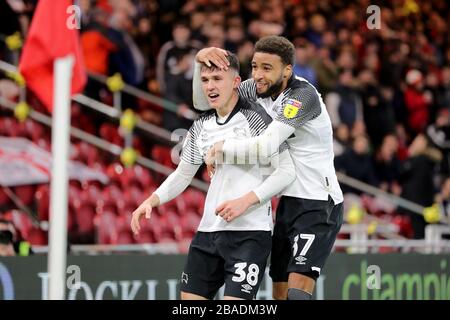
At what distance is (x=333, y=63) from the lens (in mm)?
16125

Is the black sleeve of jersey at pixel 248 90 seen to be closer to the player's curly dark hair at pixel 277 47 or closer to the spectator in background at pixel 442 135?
the player's curly dark hair at pixel 277 47

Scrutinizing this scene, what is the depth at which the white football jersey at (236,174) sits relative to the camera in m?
6.70

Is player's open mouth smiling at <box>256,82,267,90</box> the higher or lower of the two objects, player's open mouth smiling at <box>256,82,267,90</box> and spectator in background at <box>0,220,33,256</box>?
the higher

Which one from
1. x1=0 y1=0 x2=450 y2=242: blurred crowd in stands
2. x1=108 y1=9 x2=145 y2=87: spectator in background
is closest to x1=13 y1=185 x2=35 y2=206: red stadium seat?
x1=0 y1=0 x2=450 y2=242: blurred crowd in stands

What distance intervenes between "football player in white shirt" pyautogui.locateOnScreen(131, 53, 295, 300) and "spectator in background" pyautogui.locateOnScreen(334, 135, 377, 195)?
716 centimetres

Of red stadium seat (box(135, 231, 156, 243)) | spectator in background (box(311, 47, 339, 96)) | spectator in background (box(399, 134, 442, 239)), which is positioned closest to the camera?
red stadium seat (box(135, 231, 156, 243))

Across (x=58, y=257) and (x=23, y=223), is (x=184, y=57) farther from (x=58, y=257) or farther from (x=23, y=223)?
(x=58, y=257)

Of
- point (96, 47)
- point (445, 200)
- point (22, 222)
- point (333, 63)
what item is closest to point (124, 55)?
point (96, 47)

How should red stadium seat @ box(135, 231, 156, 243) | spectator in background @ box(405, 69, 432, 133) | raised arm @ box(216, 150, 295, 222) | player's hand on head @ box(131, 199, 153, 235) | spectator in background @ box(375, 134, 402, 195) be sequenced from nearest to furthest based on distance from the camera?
1. raised arm @ box(216, 150, 295, 222)
2. player's hand on head @ box(131, 199, 153, 235)
3. red stadium seat @ box(135, 231, 156, 243)
4. spectator in background @ box(375, 134, 402, 195)
5. spectator in background @ box(405, 69, 432, 133)

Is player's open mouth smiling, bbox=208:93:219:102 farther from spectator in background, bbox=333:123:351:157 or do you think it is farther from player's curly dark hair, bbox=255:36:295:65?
spectator in background, bbox=333:123:351:157

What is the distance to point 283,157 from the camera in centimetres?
675

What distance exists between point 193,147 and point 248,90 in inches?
23.9

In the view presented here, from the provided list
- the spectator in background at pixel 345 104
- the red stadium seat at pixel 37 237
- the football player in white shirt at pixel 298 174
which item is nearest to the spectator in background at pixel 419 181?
the spectator in background at pixel 345 104

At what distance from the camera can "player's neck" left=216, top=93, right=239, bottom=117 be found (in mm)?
6770
